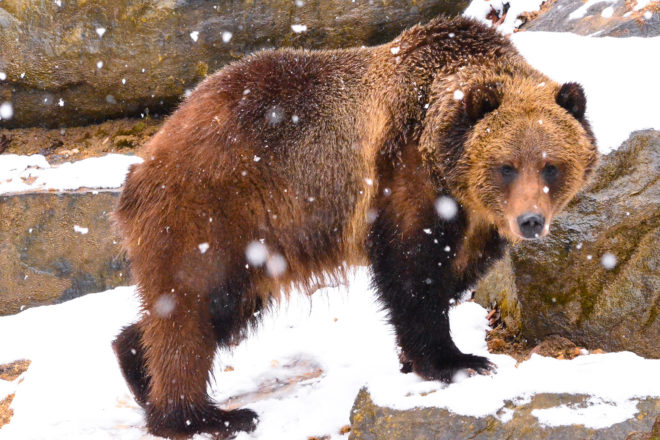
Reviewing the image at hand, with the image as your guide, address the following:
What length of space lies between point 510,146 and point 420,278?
3.26 ft

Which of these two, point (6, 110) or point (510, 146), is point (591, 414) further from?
point (6, 110)

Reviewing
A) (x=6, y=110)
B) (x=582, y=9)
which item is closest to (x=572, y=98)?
(x=582, y=9)

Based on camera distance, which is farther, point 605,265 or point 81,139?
point 81,139

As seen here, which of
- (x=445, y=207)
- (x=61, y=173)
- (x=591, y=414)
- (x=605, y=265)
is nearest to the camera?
(x=591, y=414)

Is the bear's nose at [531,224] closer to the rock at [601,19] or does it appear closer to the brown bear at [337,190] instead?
the brown bear at [337,190]

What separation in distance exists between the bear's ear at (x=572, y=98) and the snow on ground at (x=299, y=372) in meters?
1.50

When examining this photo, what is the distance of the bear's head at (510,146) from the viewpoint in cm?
429

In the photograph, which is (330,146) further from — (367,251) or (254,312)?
(254,312)

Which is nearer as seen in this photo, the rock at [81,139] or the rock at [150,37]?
the rock at [150,37]

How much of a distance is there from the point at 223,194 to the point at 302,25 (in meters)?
4.25

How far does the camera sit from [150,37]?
27.1 feet

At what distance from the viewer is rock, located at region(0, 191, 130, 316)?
25.6ft

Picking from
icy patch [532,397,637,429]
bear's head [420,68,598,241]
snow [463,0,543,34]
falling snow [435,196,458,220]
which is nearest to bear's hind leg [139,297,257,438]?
falling snow [435,196,458,220]

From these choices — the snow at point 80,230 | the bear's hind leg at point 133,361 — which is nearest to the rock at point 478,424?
the bear's hind leg at point 133,361
